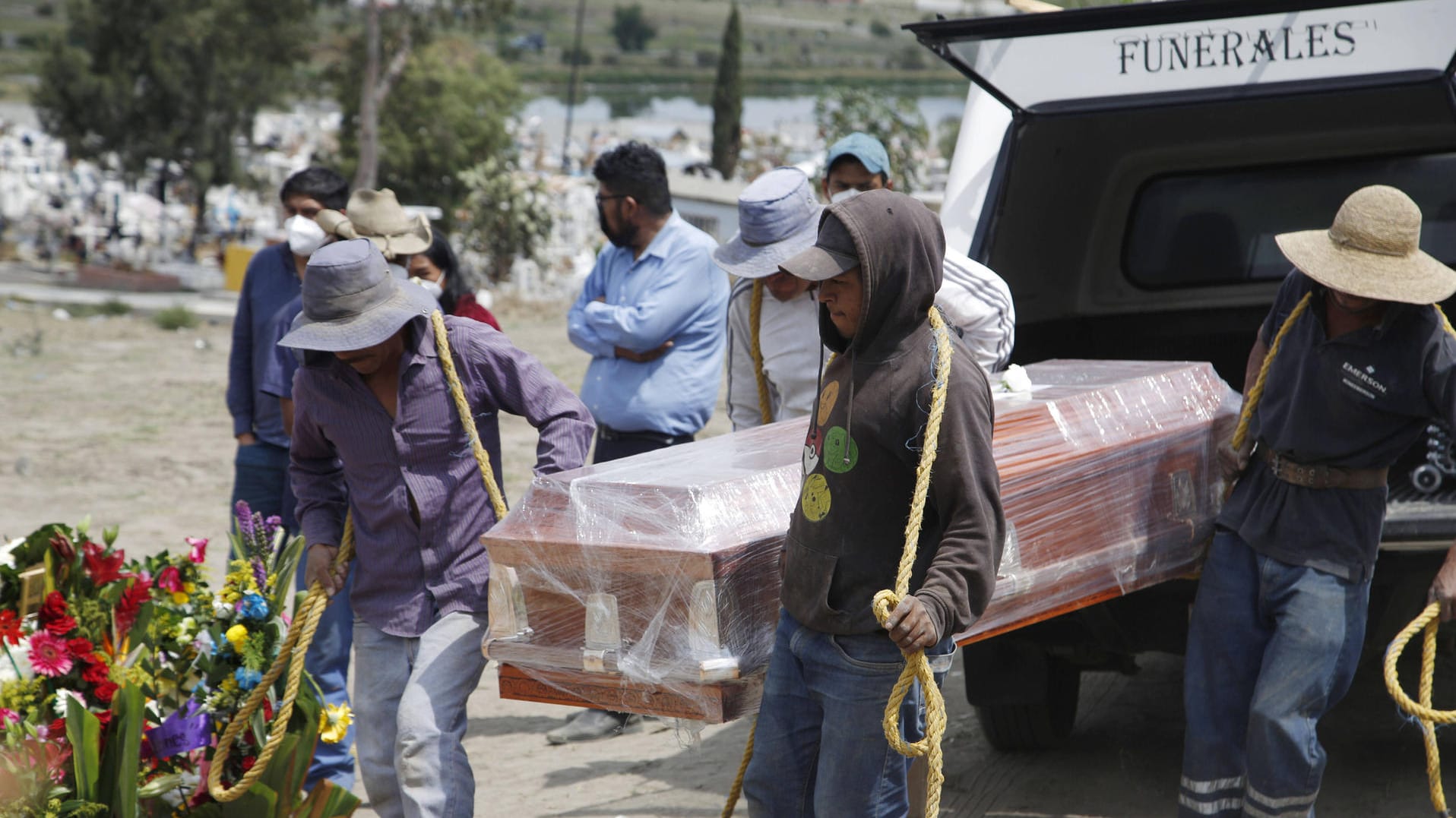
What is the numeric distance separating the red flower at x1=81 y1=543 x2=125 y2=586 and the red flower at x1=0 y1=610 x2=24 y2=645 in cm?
29

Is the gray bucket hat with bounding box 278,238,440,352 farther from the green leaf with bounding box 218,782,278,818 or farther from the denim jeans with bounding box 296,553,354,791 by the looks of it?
the denim jeans with bounding box 296,553,354,791

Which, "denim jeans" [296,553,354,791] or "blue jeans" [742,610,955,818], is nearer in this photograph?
"blue jeans" [742,610,955,818]

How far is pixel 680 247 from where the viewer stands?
17.4 ft

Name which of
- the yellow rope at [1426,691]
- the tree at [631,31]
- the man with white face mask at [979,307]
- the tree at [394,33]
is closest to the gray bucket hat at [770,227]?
the man with white face mask at [979,307]

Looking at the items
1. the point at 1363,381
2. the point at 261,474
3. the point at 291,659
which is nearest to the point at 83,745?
the point at 291,659

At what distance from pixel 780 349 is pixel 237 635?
5.99 feet

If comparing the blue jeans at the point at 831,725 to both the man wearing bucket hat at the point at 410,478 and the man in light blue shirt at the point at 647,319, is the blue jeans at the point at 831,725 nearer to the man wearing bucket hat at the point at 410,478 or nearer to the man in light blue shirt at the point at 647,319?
the man wearing bucket hat at the point at 410,478

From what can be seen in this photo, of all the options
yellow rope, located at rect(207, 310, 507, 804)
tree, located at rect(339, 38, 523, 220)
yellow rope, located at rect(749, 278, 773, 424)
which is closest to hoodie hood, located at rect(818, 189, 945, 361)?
yellow rope, located at rect(207, 310, 507, 804)

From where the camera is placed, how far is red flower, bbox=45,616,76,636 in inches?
142

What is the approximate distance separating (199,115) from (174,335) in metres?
17.8

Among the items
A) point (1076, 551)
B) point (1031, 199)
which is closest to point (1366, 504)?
point (1076, 551)

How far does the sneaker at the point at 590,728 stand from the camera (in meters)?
5.52

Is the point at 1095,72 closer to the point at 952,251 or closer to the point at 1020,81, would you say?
the point at 1020,81

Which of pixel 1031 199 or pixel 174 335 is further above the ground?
pixel 1031 199
